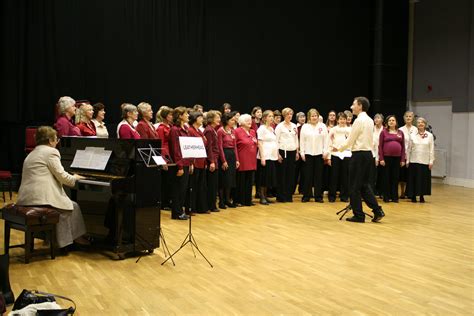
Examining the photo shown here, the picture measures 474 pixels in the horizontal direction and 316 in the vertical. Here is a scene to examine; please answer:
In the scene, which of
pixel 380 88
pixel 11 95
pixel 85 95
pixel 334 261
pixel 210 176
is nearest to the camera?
pixel 334 261

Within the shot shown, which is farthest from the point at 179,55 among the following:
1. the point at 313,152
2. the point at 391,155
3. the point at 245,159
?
the point at 391,155

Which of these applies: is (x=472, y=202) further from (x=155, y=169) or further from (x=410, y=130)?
(x=155, y=169)

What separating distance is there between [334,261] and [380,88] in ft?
30.2

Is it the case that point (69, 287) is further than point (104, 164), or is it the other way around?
point (104, 164)

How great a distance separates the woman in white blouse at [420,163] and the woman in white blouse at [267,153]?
2.57 meters

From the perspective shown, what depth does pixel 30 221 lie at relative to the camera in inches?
192

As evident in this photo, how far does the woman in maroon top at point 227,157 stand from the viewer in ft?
27.4

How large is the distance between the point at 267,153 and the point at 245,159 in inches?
20.8

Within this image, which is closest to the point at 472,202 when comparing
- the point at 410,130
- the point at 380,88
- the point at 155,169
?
the point at 410,130

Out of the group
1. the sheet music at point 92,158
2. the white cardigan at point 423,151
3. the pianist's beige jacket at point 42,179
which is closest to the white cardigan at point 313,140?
the white cardigan at point 423,151

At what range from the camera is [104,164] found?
5305 mm

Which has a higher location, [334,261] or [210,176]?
[210,176]

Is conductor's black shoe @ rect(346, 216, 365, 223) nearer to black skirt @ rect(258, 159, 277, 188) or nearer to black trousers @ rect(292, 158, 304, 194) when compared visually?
black skirt @ rect(258, 159, 277, 188)

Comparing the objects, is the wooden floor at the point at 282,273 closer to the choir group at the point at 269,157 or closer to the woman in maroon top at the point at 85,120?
the choir group at the point at 269,157
